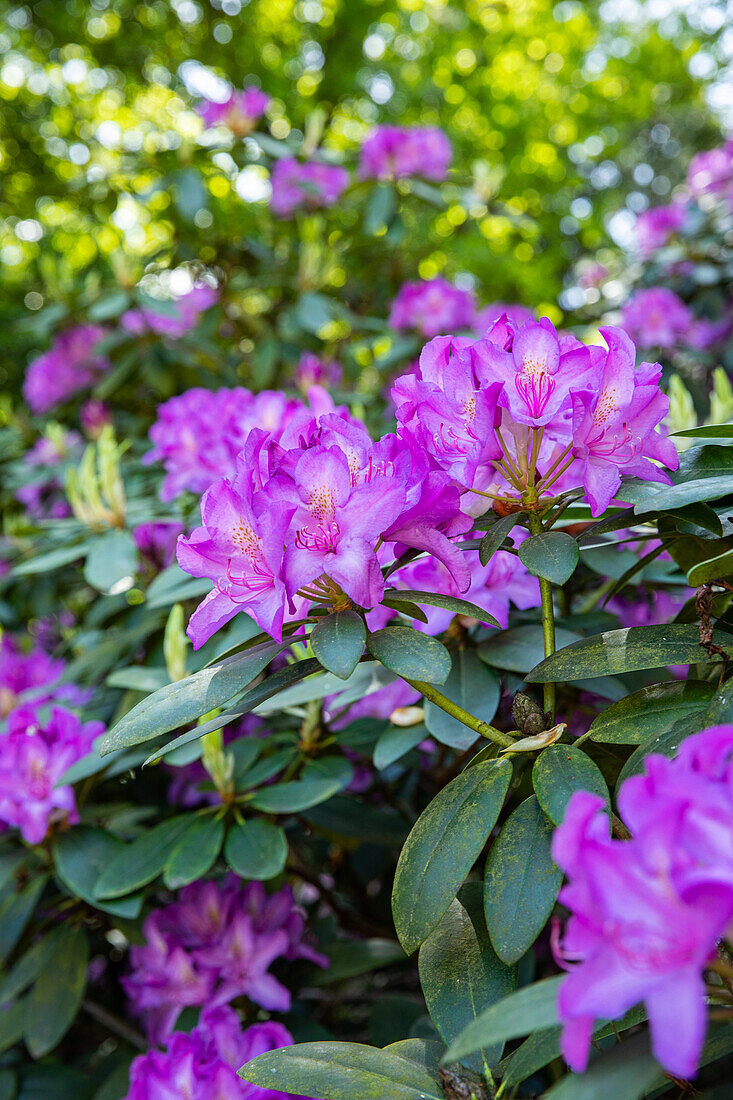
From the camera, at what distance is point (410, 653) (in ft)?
2.15

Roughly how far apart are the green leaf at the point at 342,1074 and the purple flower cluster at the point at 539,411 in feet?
1.54

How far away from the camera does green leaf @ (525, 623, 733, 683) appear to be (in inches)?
26.6

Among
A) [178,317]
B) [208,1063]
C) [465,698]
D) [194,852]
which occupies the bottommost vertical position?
Result: [208,1063]

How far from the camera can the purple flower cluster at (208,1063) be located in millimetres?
947

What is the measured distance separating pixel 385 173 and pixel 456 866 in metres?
2.83

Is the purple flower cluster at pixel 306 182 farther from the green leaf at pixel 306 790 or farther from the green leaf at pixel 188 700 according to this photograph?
the green leaf at pixel 188 700

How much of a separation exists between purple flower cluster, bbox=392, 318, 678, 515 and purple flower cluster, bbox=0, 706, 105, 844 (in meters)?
0.81

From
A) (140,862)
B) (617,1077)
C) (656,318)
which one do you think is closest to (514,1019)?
(617,1077)

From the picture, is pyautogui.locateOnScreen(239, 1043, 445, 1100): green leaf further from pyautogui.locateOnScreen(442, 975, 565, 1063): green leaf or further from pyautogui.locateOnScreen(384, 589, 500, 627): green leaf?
pyautogui.locateOnScreen(384, 589, 500, 627): green leaf

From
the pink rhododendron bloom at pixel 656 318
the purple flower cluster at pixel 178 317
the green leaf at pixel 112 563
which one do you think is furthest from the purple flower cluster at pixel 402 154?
the green leaf at pixel 112 563

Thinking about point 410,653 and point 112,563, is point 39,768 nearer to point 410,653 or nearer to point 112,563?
point 112,563

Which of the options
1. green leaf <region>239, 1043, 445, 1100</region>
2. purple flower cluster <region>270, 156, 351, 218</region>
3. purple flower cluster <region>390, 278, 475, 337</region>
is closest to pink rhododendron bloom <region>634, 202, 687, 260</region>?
purple flower cluster <region>390, 278, 475, 337</region>

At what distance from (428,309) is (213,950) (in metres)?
2.21

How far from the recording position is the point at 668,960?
40 cm
